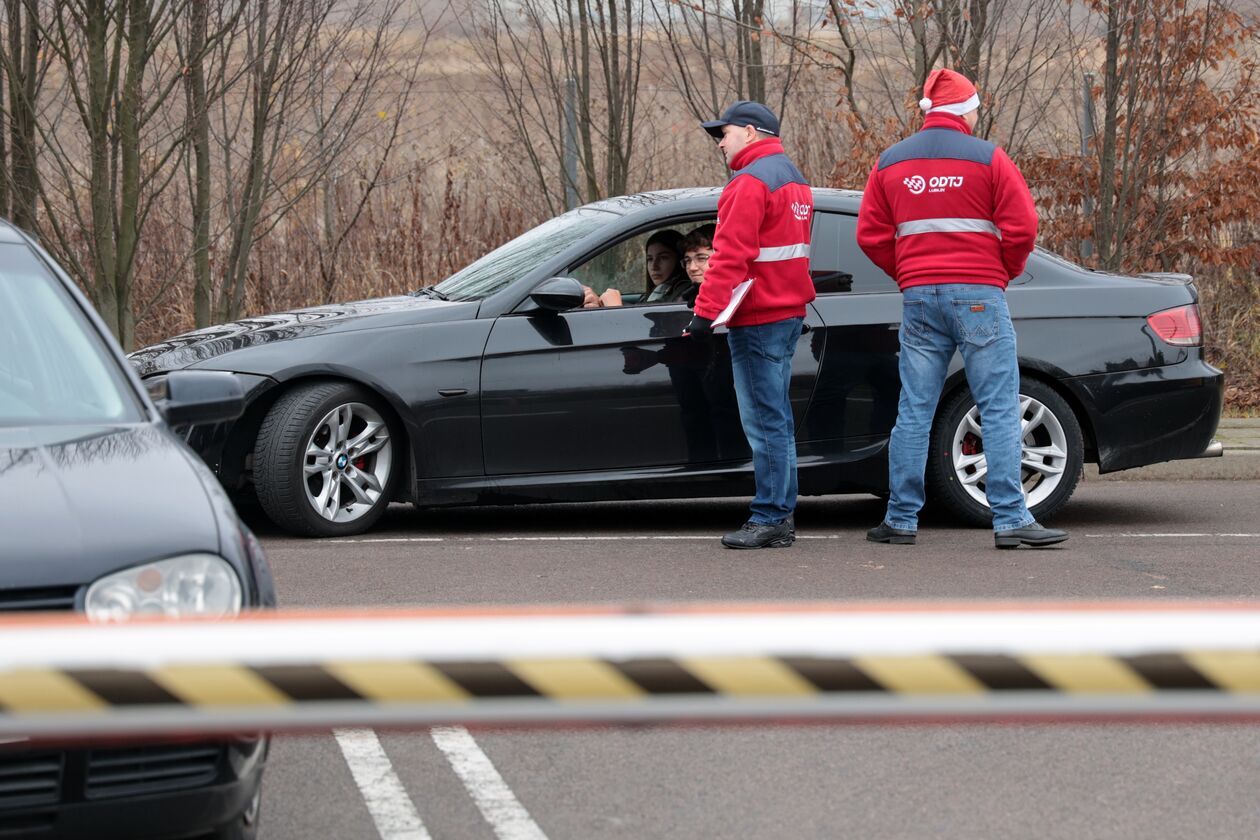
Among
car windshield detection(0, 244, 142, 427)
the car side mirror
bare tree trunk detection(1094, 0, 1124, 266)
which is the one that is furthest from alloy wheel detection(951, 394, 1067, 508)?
bare tree trunk detection(1094, 0, 1124, 266)

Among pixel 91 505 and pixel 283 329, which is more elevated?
pixel 283 329

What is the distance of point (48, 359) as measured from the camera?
417 centimetres

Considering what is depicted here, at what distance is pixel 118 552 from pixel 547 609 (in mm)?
1520

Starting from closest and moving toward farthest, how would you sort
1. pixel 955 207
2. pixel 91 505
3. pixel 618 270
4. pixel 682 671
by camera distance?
pixel 682 671
pixel 91 505
pixel 955 207
pixel 618 270

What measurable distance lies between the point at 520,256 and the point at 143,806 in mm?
Result: 5388

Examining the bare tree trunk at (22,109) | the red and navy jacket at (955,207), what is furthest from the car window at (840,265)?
the bare tree trunk at (22,109)

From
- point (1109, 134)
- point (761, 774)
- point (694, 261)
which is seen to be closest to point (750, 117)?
point (694, 261)

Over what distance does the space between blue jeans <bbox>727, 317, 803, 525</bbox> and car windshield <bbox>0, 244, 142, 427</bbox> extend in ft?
11.7

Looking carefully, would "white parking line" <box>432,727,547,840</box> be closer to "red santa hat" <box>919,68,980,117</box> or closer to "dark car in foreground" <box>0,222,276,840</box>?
"dark car in foreground" <box>0,222,276,840</box>

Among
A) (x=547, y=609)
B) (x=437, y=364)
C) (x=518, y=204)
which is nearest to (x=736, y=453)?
(x=437, y=364)

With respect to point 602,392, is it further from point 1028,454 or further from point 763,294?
point 1028,454

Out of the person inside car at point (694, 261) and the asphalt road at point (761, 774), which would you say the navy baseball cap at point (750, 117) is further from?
the asphalt road at point (761, 774)

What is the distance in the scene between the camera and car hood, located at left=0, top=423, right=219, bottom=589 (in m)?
3.06

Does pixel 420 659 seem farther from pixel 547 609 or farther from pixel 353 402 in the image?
pixel 353 402
